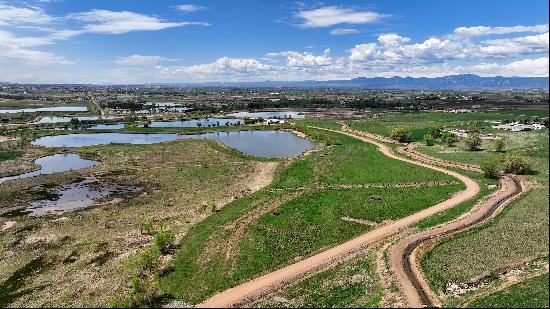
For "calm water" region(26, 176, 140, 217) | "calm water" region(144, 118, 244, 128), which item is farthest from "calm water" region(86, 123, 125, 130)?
"calm water" region(26, 176, 140, 217)

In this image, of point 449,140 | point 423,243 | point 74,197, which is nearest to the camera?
point 423,243

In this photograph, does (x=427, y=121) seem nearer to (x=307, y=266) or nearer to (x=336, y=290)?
(x=307, y=266)

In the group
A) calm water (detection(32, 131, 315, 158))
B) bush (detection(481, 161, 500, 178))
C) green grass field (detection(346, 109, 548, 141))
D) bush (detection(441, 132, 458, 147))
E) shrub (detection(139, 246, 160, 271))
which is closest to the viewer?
shrub (detection(139, 246, 160, 271))

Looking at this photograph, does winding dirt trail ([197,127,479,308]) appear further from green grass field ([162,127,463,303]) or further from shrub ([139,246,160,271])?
shrub ([139,246,160,271])

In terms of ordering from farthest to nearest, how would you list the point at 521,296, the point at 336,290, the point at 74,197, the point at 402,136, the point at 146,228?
the point at 402,136 → the point at 74,197 → the point at 146,228 → the point at 336,290 → the point at 521,296

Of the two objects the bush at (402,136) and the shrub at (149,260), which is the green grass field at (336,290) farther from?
the bush at (402,136)

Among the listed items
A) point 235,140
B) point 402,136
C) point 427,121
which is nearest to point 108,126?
point 235,140

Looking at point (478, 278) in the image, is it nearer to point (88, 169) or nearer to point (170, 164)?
point (170, 164)

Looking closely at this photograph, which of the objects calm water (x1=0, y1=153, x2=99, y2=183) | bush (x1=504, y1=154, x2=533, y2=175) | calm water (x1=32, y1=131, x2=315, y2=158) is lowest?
calm water (x1=0, y1=153, x2=99, y2=183)
